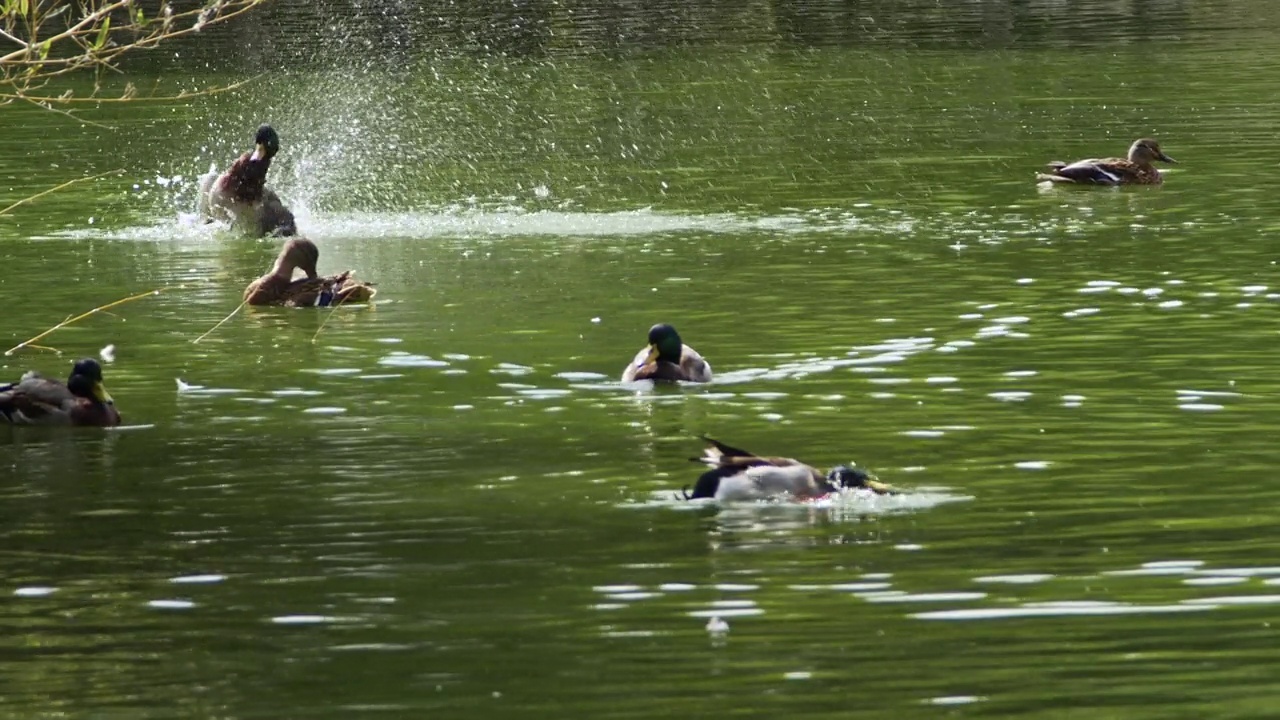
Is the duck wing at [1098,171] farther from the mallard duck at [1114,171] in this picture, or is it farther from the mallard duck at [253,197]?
the mallard duck at [253,197]

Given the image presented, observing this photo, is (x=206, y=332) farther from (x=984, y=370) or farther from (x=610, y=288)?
(x=984, y=370)

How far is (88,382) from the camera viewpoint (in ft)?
57.9

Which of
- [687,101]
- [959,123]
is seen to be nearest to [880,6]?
[687,101]

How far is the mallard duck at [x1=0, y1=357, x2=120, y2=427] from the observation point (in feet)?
58.1

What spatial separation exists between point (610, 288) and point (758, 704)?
46.3ft

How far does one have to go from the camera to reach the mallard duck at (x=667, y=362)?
18.6m

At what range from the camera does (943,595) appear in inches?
474

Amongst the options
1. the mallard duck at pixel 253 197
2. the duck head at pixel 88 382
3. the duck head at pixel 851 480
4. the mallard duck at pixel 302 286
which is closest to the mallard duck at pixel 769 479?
the duck head at pixel 851 480

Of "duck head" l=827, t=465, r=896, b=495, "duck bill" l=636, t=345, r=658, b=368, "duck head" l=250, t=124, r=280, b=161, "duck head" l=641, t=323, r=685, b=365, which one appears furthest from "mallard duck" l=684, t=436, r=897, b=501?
"duck head" l=250, t=124, r=280, b=161

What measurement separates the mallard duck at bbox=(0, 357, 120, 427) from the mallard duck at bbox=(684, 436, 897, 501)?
197 inches

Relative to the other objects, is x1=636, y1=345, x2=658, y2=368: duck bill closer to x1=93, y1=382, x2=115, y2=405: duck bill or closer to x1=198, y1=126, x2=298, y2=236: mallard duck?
x1=93, y1=382, x2=115, y2=405: duck bill

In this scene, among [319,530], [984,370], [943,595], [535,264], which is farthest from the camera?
[535,264]

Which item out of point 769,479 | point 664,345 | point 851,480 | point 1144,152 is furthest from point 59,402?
point 1144,152

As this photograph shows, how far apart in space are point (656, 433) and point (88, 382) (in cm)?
373
